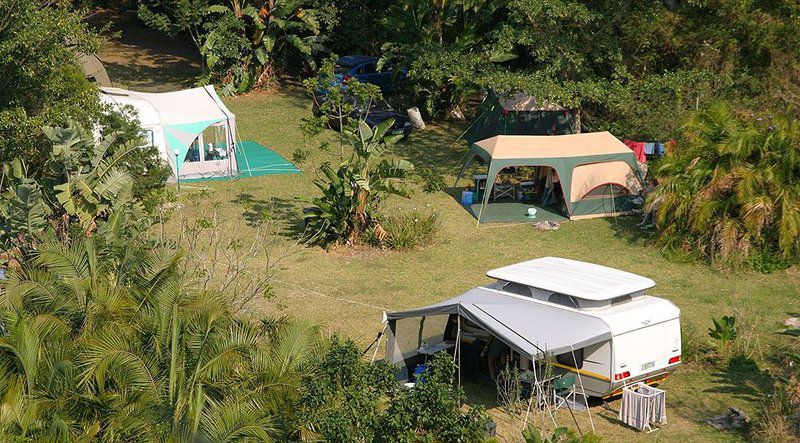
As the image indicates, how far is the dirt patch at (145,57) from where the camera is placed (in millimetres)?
31859

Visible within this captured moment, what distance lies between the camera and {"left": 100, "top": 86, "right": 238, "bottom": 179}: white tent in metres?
22.2

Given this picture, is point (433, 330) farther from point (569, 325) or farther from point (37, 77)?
point (37, 77)

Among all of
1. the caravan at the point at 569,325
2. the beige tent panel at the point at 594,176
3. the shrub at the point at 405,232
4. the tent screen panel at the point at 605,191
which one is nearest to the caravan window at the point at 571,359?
the caravan at the point at 569,325

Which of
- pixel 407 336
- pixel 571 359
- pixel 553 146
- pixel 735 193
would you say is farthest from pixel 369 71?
pixel 571 359

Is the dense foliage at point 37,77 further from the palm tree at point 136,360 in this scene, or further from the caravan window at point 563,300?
the caravan window at point 563,300

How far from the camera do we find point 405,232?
738 inches

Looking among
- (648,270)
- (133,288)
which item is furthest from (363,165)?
(133,288)

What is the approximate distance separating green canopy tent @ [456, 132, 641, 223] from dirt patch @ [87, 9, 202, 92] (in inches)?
570

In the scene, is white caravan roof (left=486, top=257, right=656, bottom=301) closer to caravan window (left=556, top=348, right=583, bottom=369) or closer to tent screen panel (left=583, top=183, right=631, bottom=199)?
caravan window (left=556, top=348, right=583, bottom=369)

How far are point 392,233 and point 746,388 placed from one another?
307 inches

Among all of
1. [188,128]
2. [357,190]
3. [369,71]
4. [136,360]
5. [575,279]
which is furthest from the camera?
[369,71]

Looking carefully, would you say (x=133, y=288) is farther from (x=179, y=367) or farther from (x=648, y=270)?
(x=648, y=270)

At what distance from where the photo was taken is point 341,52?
1294 inches

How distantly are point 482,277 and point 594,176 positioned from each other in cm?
438
